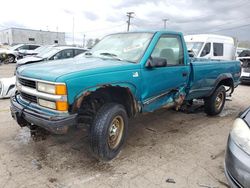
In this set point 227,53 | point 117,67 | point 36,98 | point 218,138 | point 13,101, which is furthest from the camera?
point 227,53

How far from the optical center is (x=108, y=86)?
3.59 m

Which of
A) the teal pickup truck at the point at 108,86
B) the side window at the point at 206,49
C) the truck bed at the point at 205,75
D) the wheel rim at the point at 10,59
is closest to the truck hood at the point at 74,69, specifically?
the teal pickup truck at the point at 108,86

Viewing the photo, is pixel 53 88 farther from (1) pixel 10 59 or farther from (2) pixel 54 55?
(1) pixel 10 59

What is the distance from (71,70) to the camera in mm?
3348

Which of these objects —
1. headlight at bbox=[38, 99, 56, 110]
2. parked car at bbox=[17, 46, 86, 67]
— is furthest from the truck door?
parked car at bbox=[17, 46, 86, 67]

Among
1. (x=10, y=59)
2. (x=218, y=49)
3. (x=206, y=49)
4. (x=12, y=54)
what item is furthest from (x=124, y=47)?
(x=12, y=54)

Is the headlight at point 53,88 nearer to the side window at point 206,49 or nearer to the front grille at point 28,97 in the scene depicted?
the front grille at point 28,97

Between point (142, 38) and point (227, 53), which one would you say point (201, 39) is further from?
point (142, 38)

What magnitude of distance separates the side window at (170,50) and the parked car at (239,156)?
1.99m

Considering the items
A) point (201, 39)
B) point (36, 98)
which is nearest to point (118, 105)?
point (36, 98)

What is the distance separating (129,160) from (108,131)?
596 millimetres

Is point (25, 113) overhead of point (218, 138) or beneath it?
overhead

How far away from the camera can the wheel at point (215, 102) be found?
247 inches

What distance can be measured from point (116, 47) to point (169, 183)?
Answer: 2.53 meters
